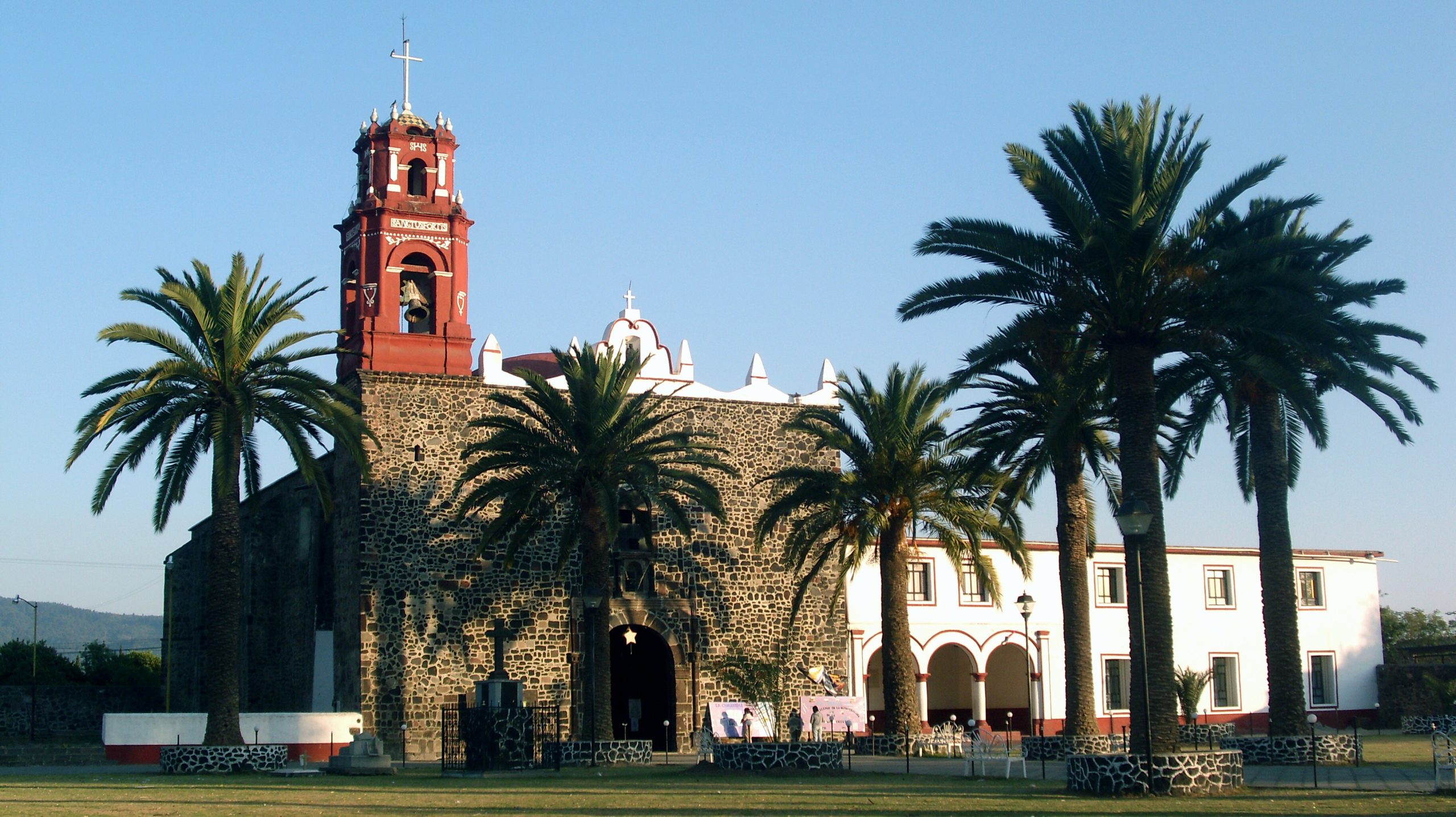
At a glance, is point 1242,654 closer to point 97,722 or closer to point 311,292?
point 311,292

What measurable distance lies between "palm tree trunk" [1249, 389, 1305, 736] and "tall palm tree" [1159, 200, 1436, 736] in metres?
0.02

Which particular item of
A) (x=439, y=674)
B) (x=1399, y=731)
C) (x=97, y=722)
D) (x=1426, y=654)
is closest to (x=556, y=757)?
(x=439, y=674)

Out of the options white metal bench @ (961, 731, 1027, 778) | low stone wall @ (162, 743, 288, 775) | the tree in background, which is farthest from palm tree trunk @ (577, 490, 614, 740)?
the tree in background

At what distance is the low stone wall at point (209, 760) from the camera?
24828mm

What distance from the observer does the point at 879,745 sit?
99.1 feet

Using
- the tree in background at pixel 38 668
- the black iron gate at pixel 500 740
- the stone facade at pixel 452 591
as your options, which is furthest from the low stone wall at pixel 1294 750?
the tree in background at pixel 38 668

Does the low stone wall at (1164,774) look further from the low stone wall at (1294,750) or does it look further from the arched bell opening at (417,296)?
the arched bell opening at (417,296)

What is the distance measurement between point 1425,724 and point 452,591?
26255mm

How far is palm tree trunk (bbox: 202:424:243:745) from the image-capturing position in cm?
2517

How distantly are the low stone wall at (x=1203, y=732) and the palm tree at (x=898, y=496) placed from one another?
8.14 metres

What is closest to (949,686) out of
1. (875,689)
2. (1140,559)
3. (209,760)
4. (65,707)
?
(875,689)

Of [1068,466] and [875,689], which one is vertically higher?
[1068,466]

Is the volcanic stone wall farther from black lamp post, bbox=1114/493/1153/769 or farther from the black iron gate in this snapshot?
black lamp post, bbox=1114/493/1153/769

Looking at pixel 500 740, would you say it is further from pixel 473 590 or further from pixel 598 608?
pixel 473 590
